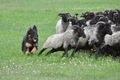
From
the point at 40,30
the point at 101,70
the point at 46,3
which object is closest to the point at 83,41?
the point at 101,70

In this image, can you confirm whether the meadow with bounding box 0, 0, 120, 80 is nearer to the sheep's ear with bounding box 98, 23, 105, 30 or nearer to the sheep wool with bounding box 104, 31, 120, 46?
the sheep wool with bounding box 104, 31, 120, 46

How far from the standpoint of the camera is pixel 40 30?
1105 inches

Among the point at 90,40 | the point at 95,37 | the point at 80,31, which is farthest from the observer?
the point at 90,40

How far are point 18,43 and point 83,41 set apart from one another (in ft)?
15.5

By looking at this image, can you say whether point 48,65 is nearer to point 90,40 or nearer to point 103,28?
point 90,40

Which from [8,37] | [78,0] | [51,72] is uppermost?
[51,72]

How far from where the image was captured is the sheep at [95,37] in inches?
690

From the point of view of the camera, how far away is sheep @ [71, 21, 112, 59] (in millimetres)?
17531

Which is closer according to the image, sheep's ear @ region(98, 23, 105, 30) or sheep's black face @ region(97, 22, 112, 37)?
sheep's black face @ region(97, 22, 112, 37)

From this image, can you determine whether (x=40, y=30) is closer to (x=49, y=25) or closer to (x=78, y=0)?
(x=49, y=25)

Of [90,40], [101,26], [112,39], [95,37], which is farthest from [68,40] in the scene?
[112,39]

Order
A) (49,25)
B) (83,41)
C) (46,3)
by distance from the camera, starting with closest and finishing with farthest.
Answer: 1. (83,41)
2. (49,25)
3. (46,3)

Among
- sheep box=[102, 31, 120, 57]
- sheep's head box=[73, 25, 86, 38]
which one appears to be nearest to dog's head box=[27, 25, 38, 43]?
sheep's head box=[73, 25, 86, 38]

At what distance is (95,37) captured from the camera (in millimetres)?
17750
